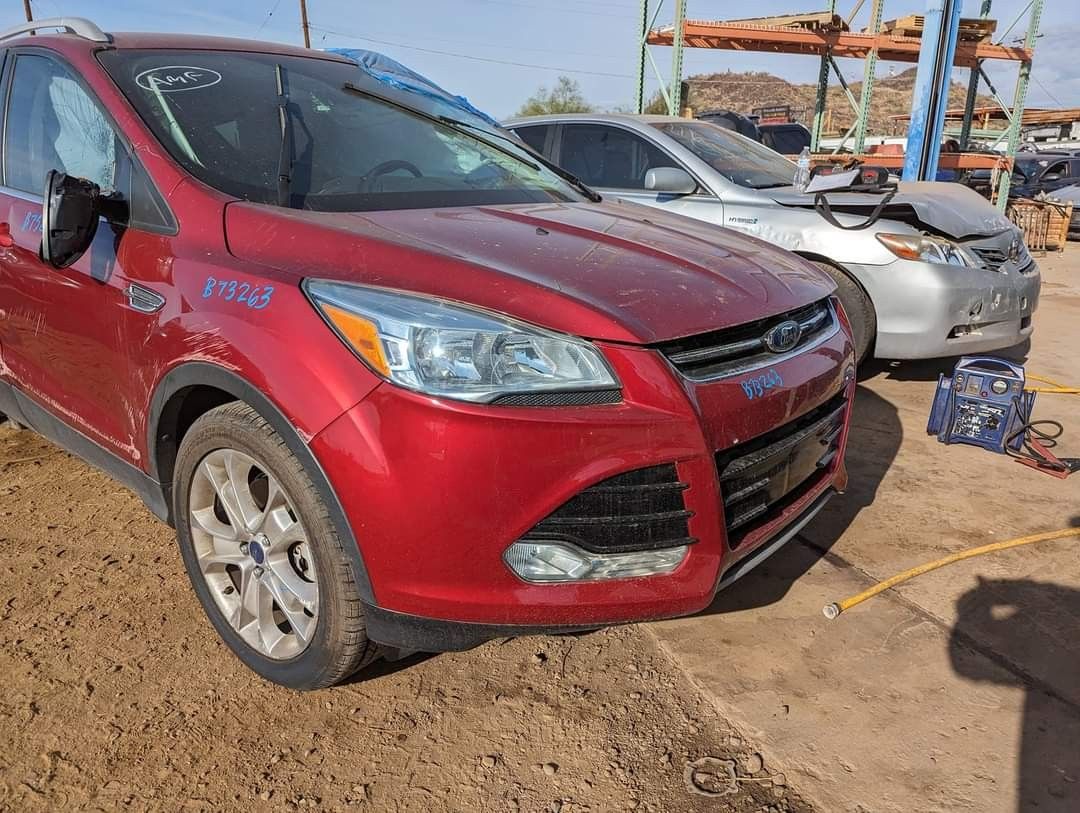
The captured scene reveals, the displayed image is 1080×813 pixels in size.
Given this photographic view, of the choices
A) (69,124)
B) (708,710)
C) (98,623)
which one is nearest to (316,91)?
(69,124)

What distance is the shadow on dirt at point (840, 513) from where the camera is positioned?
2582 millimetres

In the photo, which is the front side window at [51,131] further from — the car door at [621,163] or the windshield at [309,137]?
the car door at [621,163]

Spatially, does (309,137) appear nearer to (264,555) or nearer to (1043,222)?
(264,555)

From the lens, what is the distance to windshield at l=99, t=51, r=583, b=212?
7.46 ft

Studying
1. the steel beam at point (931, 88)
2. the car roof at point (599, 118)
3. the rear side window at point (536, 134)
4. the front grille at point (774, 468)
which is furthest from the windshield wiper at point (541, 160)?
the steel beam at point (931, 88)

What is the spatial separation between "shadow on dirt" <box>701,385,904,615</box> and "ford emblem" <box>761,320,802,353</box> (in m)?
0.83

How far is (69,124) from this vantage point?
2.57 m

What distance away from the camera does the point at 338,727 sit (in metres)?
1.99

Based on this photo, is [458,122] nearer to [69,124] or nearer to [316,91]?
[316,91]

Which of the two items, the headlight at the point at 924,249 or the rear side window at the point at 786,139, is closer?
the headlight at the point at 924,249

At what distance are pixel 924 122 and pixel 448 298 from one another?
928 cm

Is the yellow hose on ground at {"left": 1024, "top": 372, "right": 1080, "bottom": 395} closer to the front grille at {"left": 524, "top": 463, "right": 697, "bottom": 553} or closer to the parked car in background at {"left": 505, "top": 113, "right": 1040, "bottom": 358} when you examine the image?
the parked car in background at {"left": 505, "top": 113, "right": 1040, "bottom": 358}

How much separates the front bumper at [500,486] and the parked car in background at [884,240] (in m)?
2.85

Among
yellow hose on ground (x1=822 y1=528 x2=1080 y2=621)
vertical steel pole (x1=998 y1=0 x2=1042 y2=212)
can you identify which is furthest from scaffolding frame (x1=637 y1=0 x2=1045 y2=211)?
yellow hose on ground (x1=822 y1=528 x2=1080 y2=621)
